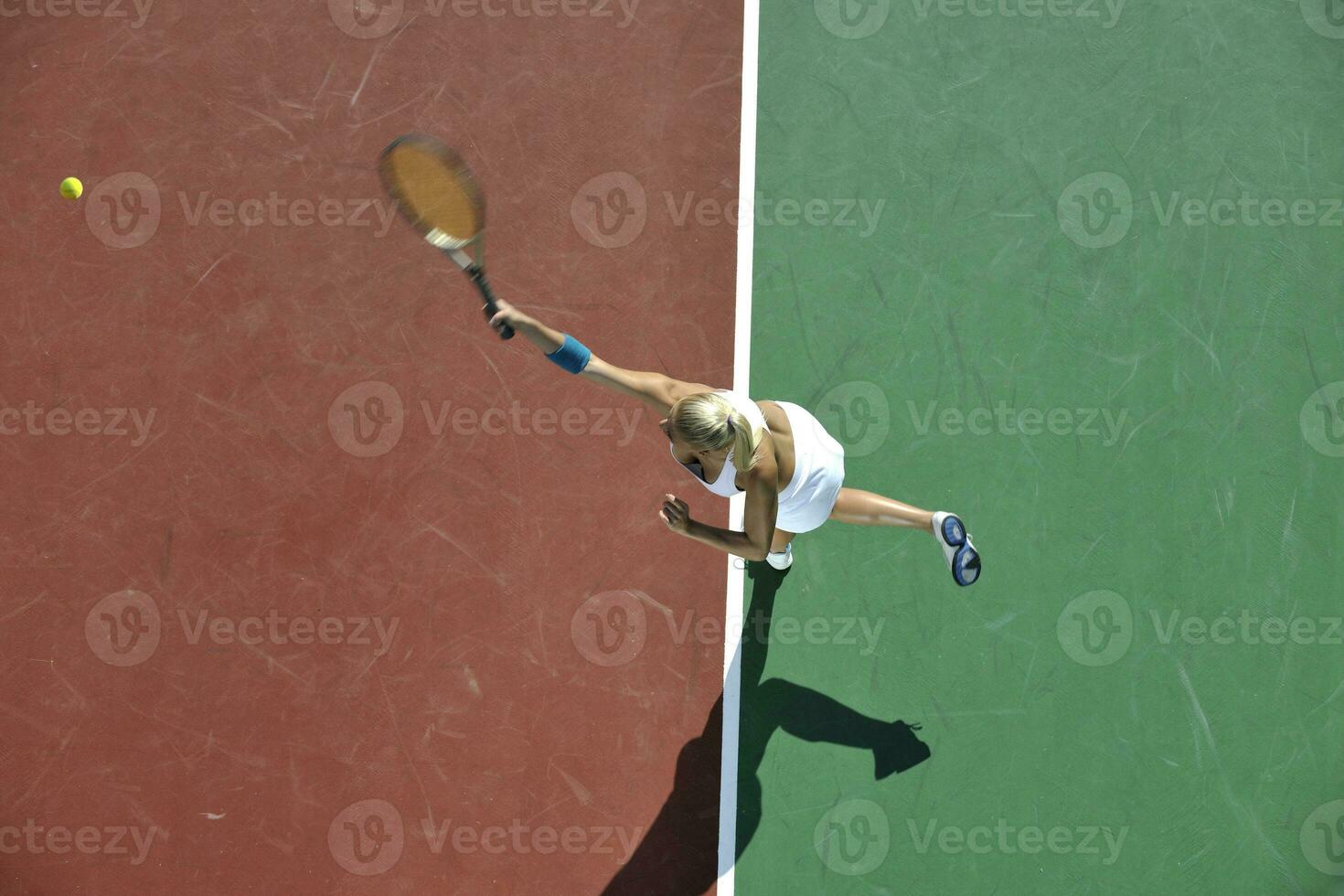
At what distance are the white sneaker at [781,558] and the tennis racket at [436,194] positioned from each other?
232cm

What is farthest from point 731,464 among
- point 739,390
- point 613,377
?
point 739,390

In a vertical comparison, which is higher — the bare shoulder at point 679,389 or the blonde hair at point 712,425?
→ the bare shoulder at point 679,389

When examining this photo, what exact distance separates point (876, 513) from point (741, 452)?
1385 mm

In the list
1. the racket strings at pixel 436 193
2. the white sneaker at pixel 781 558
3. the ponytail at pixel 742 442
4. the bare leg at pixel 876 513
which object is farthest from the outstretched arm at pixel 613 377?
the white sneaker at pixel 781 558

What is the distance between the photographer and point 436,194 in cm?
532

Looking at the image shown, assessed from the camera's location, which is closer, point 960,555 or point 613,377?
point 613,377

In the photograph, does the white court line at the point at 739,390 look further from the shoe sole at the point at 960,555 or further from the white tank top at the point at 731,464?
the shoe sole at the point at 960,555

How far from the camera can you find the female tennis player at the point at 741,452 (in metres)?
4.50

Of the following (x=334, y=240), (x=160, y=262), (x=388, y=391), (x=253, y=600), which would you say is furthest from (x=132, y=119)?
(x=253, y=600)

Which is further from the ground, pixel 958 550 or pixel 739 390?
pixel 739 390

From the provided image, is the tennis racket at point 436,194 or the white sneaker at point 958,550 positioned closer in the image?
the tennis racket at point 436,194

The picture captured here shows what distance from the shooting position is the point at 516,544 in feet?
20.1

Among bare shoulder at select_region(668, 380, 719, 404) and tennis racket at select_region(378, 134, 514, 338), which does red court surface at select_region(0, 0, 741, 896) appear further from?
bare shoulder at select_region(668, 380, 719, 404)

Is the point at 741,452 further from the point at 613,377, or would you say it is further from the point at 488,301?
the point at 488,301
